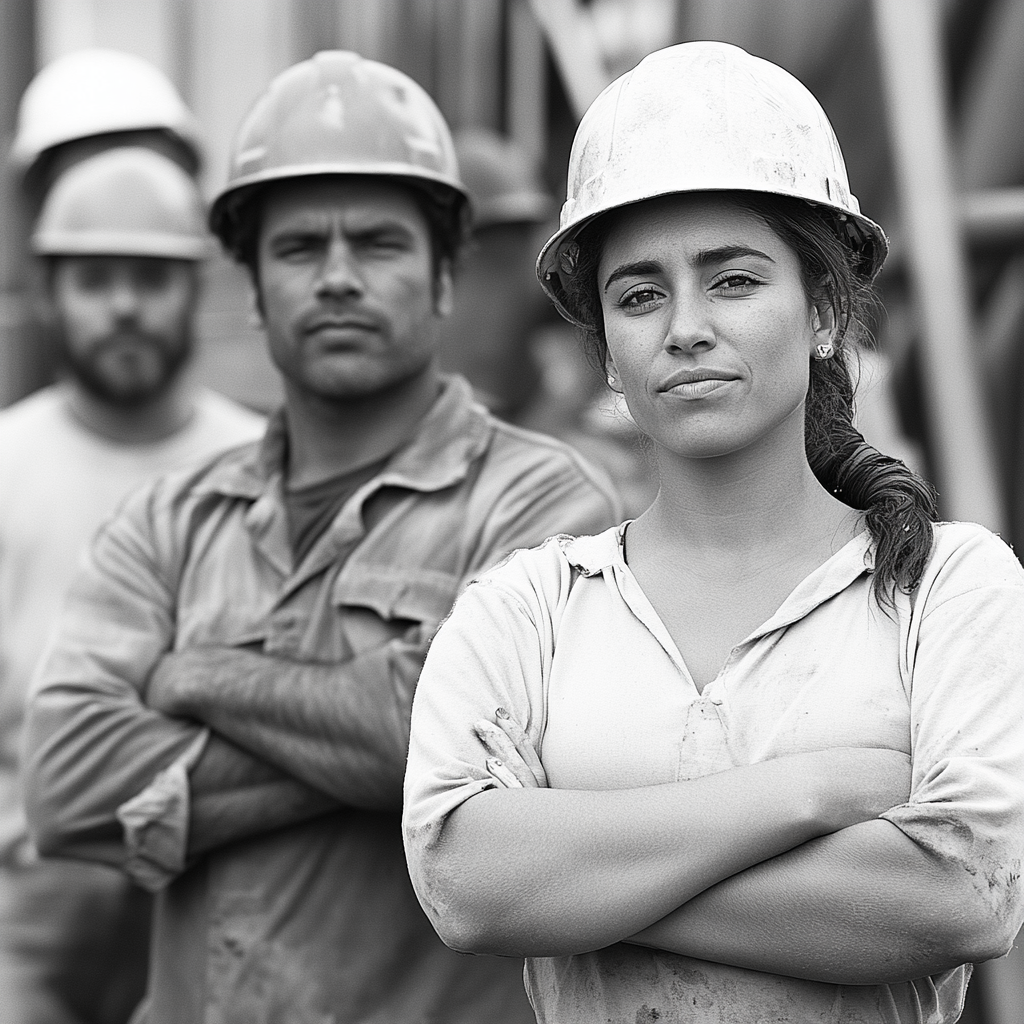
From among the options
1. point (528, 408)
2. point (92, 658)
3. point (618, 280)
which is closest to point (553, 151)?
point (528, 408)

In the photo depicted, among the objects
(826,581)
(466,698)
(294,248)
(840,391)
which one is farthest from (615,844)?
(294,248)

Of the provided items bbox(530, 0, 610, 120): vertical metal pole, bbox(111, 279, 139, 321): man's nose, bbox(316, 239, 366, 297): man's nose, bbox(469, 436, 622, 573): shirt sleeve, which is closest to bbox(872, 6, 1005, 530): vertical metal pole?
bbox(530, 0, 610, 120): vertical metal pole

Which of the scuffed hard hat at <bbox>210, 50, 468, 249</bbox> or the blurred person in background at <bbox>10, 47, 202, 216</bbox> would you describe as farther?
the blurred person in background at <bbox>10, 47, 202, 216</bbox>

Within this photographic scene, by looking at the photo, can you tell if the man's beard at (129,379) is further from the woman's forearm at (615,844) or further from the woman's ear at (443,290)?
the woman's forearm at (615,844)

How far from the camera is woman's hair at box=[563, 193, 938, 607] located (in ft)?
6.89

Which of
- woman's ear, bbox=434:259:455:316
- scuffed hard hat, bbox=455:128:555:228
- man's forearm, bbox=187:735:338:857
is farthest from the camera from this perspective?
scuffed hard hat, bbox=455:128:555:228

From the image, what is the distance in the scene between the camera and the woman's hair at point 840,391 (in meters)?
2.10

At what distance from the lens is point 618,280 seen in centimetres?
216

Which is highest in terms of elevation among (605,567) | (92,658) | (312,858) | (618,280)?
(618,280)

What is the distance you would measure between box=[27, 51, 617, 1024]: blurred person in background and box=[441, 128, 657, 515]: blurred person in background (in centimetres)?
230

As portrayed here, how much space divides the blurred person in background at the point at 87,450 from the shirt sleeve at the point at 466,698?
7.56 ft

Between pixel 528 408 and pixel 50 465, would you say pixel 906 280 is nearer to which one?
pixel 528 408

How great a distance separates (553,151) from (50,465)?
3.71 meters

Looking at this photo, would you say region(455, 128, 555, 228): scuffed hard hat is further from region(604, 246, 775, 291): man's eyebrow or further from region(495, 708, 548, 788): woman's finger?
region(495, 708, 548, 788): woman's finger
